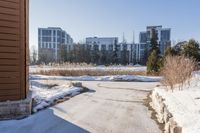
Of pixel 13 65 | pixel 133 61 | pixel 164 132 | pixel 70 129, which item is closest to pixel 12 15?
pixel 13 65

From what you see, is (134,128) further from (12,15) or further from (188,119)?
(12,15)

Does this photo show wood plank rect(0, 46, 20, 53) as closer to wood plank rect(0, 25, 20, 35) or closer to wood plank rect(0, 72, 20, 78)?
wood plank rect(0, 25, 20, 35)

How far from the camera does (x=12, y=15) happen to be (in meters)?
6.43

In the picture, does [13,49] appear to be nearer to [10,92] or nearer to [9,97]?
[10,92]

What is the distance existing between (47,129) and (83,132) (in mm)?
748

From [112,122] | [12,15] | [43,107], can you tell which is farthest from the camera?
[43,107]

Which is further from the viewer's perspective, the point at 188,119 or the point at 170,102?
the point at 170,102

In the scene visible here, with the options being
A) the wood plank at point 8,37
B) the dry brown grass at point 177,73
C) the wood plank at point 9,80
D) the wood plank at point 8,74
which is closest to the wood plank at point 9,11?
the wood plank at point 8,37

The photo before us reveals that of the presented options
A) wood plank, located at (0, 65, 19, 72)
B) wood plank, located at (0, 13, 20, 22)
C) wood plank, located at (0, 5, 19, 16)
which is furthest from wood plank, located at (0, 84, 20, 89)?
wood plank, located at (0, 5, 19, 16)

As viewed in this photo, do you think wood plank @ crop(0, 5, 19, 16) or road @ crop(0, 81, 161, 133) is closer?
road @ crop(0, 81, 161, 133)

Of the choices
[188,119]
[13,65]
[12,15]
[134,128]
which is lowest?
[134,128]

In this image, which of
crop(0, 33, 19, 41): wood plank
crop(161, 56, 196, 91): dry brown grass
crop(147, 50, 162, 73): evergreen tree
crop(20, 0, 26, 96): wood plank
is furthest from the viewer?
crop(147, 50, 162, 73): evergreen tree

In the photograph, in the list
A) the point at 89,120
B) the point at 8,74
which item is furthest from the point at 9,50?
the point at 89,120

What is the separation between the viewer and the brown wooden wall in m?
6.25
